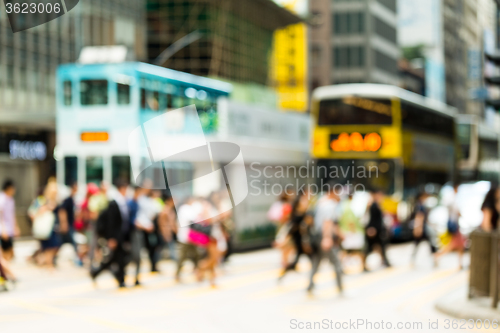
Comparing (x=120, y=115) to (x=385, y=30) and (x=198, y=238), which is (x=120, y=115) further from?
(x=385, y=30)

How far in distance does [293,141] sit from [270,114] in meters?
1.72

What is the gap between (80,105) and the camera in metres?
17.4

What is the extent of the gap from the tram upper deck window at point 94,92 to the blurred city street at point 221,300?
3.64m

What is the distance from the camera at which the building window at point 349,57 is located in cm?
6719

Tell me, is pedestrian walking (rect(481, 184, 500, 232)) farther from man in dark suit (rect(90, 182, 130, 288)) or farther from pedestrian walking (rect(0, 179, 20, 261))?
pedestrian walking (rect(0, 179, 20, 261))

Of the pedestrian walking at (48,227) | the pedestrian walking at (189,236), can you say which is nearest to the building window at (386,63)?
the pedestrian walking at (48,227)

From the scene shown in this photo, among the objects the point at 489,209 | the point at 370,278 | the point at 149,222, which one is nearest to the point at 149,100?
the point at 149,222

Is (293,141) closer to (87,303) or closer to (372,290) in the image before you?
(372,290)

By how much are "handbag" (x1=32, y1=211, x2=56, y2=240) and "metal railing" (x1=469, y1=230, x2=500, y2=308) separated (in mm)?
7441

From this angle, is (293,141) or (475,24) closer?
(293,141)

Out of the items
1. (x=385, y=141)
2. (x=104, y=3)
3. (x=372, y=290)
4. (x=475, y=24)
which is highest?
(x=475, y=24)

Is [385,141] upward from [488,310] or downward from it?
upward

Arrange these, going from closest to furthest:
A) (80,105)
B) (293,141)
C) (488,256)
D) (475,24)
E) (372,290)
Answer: (488,256) → (372,290) → (80,105) → (293,141) → (475,24)

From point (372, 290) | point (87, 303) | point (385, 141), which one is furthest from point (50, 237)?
point (385, 141)
